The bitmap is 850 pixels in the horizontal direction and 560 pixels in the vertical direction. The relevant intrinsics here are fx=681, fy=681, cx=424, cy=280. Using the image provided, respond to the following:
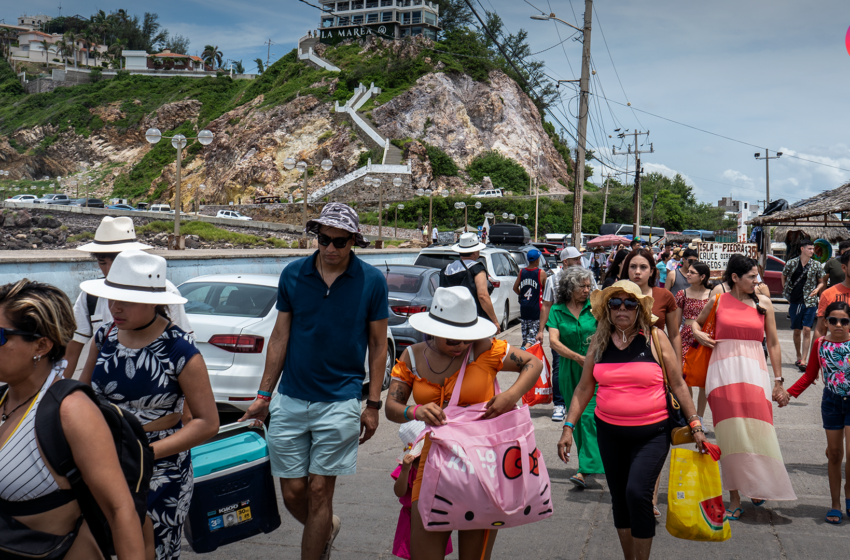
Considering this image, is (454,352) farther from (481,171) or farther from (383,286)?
(481,171)

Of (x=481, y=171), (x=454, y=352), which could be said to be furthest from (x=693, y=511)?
(x=481, y=171)

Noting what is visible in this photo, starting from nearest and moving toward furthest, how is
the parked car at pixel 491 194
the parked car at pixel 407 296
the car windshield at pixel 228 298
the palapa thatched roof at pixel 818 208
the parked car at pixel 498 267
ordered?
1. the car windshield at pixel 228 298
2. the parked car at pixel 407 296
3. the parked car at pixel 498 267
4. the palapa thatched roof at pixel 818 208
5. the parked car at pixel 491 194

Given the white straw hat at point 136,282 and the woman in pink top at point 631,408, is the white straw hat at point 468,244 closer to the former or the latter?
the woman in pink top at point 631,408

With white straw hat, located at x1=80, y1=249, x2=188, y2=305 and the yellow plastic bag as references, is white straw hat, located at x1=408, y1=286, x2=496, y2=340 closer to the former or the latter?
white straw hat, located at x1=80, y1=249, x2=188, y2=305

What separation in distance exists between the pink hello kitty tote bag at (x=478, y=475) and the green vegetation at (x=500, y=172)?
76.2 m

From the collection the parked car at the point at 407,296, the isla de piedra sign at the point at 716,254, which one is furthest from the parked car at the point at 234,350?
the isla de piedra sign at the point at 716,254

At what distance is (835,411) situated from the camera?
15.6 ft

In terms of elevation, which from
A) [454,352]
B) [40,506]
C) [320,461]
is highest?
[454,352]

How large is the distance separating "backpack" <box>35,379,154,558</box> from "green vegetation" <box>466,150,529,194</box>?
77164 millimetres

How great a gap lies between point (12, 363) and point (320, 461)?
69.2 inches

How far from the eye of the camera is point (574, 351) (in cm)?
580

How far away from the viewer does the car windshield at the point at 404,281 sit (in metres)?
10.4

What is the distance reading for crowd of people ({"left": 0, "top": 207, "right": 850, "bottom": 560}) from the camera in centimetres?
202

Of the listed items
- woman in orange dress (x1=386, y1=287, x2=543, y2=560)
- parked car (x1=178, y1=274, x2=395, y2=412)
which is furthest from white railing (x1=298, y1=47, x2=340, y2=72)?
woman in orange dress (x1=386, y1=287, x2=543, y2=560)
